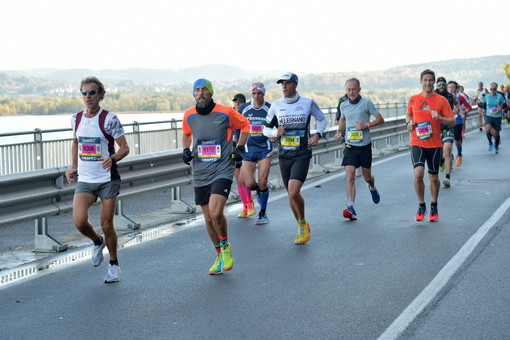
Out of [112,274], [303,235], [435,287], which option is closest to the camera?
[435,287]

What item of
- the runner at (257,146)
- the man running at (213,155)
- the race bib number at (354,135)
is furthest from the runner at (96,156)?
the race bib number at (354,135)

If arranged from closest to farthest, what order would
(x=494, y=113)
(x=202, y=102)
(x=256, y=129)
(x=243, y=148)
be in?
(x=202, y=102) < (x=243, y=148) < (x=256, y=129) < (x=494, y=113)

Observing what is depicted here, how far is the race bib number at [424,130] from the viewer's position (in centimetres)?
1126

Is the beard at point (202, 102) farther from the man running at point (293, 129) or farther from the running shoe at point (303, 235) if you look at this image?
the running shoe at point (303, 235)

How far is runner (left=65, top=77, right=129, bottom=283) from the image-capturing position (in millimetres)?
7625

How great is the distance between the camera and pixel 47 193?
918 cm

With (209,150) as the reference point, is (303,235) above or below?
below

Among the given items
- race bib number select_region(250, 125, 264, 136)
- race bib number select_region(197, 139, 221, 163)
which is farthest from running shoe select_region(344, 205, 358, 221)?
race bib number select_region(197, 139, 221, 163)

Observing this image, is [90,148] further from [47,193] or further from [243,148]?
[47,193]

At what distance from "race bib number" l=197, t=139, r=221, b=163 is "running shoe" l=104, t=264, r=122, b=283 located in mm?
1260

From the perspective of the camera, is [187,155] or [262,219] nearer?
[187,155]

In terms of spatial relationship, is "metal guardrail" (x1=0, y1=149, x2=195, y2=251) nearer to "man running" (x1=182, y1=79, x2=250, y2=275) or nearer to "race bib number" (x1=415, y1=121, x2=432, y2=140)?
"man running" (x1=182, y1=79, x2=250, y2=275)

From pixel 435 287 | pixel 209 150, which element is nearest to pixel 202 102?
pixel 209 150

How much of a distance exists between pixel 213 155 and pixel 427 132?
414cm
